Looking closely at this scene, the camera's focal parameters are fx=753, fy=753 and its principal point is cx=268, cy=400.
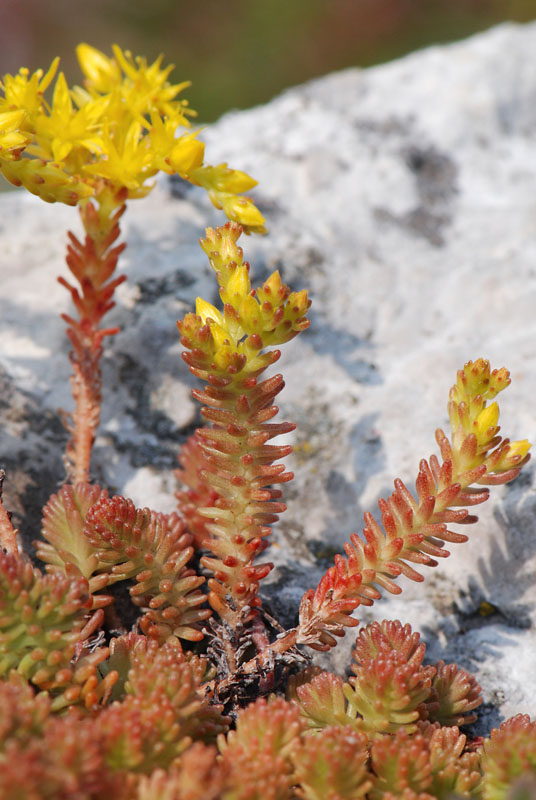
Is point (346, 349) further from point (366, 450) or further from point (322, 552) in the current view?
point (322, 552)

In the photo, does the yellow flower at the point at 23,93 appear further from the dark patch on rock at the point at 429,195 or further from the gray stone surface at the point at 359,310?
the dark patch on rock at the point at 429,195

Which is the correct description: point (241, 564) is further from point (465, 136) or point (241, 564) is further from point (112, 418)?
point (465, 136)

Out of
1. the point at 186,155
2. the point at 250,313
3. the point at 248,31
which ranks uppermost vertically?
the point at 248,31

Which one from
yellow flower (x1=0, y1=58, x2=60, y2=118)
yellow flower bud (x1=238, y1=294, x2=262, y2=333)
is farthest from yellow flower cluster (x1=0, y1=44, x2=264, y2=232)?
yellow flower bud (x1=238, y1=294, x2=262, y2=333)

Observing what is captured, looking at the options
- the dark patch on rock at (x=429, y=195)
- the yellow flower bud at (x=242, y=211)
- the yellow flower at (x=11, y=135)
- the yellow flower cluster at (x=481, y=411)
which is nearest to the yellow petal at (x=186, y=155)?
the yellow flower bud at (x=242, y=211)

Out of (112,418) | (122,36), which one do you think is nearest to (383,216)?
(112,418)

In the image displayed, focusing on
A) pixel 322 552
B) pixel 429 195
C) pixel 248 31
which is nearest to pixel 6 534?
pixel 322 552
